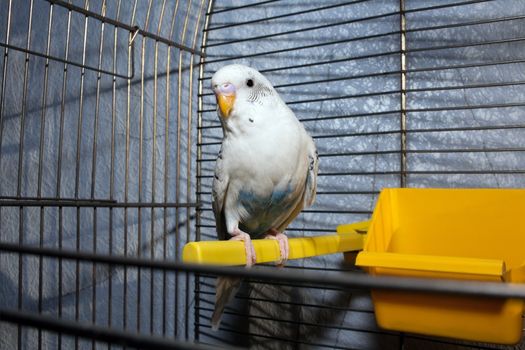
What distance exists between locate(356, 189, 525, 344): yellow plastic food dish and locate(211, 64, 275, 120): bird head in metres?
0.30

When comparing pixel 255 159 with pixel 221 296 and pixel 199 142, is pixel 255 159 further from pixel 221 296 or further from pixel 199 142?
pixel 199 142

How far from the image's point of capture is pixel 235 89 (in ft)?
2.96

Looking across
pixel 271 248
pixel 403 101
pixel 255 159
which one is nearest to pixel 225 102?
pixel 255 159

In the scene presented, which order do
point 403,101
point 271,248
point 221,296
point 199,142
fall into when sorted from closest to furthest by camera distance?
1. point 271,248
2. point 221,296
3. point 403,101
4. point 199,142

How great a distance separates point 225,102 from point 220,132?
0.42 m

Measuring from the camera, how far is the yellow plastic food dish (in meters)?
0.64

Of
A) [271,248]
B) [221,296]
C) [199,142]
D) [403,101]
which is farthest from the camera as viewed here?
[199,142]

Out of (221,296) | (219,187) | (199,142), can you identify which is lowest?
(221,296)

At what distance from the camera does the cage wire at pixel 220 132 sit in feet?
3.24

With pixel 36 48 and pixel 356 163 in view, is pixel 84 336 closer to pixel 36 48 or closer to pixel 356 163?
pixel 356 163

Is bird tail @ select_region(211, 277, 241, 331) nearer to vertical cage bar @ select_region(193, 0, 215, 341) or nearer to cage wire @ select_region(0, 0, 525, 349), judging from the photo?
cage wire @ select_region(0, 0, 525, 349)

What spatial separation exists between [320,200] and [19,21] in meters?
1.12

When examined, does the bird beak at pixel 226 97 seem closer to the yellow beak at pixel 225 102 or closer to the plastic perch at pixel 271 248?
the yellow beak at pixel 225 102

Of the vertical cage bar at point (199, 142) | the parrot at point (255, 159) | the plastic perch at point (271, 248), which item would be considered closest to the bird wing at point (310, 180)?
the parrot at point (255, 159)
